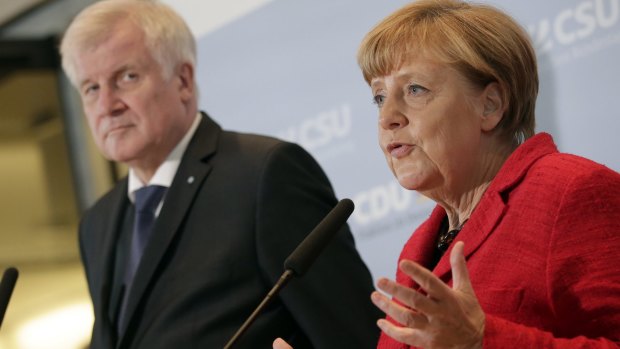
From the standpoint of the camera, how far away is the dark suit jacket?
9.48 feet

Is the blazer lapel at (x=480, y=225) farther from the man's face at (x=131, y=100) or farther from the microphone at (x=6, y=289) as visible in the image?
the man's face at (x=131, y=100)

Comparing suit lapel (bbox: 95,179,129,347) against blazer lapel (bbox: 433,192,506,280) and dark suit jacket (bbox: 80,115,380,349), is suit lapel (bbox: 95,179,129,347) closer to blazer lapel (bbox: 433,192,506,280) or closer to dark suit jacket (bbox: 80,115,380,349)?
dark suit jacket (bbox: 80,115,380,349)

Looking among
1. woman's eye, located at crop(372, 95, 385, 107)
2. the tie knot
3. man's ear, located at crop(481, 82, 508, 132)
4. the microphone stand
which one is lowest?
the microphone stand

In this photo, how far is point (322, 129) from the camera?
Result: 3.72 m

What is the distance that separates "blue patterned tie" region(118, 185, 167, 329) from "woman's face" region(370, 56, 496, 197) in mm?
1279

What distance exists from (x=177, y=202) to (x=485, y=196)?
1273mm

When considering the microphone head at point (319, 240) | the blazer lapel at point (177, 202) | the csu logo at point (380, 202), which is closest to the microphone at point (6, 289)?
the blazer lapel at point (177, 202)

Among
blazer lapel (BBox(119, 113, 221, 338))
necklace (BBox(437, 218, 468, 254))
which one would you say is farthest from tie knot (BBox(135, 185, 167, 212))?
necklace (BBox(437, 218, 468, 254))

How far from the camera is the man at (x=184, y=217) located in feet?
9.54

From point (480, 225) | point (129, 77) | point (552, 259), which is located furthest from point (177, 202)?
point (552, 259)

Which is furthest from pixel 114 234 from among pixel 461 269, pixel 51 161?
pixel 51 161

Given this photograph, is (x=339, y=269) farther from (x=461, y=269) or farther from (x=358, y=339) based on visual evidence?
(x=461, y=269)

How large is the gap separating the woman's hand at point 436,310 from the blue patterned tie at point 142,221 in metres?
1.65

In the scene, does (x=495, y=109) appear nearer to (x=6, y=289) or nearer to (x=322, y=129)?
(x=6, y=289)
